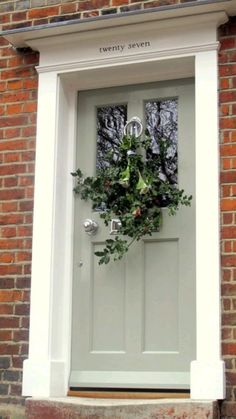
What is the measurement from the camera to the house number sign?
5.09m

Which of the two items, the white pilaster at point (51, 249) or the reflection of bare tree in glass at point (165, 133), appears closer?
the white pilaster at point (51, 249)

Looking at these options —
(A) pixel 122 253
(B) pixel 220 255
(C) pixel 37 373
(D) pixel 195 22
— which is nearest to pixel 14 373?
(C) pixel 37 373

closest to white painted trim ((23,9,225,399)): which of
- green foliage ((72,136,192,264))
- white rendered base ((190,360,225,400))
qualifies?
white rendered base ((190,360,225,400))

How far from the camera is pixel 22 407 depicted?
4.93 meters

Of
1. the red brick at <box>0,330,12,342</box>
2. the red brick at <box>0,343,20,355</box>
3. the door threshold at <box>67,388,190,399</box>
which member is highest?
the red brick at <box>0,330,12,342</box>

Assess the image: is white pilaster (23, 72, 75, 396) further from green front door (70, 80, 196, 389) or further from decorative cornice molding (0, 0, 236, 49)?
decorative cornice molding (0, 0, 236, 49)

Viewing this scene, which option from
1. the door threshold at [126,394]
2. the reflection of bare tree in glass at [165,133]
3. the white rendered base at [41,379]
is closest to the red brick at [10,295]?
the white rendered base at [41,379]

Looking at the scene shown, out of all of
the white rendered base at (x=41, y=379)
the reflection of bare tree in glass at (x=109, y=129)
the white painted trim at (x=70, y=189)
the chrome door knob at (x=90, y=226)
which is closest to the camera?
the white painted trim at (x=70, y=189)

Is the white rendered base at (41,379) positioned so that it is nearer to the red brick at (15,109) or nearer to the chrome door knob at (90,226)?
the chrome door knob at (90,226)

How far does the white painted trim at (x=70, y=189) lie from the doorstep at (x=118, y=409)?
0.17 meters

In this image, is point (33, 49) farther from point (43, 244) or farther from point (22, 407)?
point (22, 407)

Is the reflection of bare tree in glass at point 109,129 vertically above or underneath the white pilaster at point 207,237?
above

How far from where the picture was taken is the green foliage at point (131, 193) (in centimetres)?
495

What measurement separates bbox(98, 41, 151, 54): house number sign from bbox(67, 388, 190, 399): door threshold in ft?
7.79
